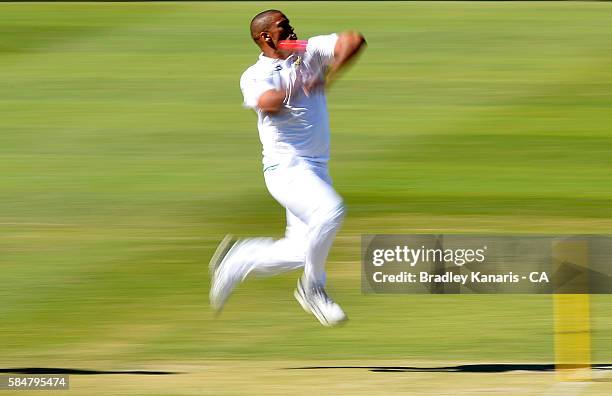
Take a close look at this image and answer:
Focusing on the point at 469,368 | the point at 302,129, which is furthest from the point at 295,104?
the point at 469,368

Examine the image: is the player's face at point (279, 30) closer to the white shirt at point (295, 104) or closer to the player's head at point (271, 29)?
the player's head at point (271, 29)

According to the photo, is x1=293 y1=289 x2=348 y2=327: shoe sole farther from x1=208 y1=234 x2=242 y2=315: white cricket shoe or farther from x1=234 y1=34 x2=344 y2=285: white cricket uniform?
x1=208 y1=234 x2=242 y2=315: white cricket shoe

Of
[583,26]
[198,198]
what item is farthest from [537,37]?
[198,198]

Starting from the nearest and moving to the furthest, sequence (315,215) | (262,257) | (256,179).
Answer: (315,215) < (262,257) < (256,179)

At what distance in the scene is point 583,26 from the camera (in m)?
19.3

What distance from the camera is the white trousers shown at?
315 inches

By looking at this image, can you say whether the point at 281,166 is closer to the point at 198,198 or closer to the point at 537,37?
the point at 198,198

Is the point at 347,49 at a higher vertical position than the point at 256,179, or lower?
lower

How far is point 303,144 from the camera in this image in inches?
319

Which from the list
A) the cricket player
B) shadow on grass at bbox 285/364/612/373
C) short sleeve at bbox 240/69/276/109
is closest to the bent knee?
the cricket player

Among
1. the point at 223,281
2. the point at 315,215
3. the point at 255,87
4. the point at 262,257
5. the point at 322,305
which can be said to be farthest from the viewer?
the point at 223,281

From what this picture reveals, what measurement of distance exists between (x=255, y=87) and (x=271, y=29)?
1.24ft

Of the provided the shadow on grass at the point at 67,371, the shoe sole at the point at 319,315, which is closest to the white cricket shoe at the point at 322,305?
the shoe sole at the point at 319,315

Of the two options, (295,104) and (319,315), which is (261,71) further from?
(319,315)
